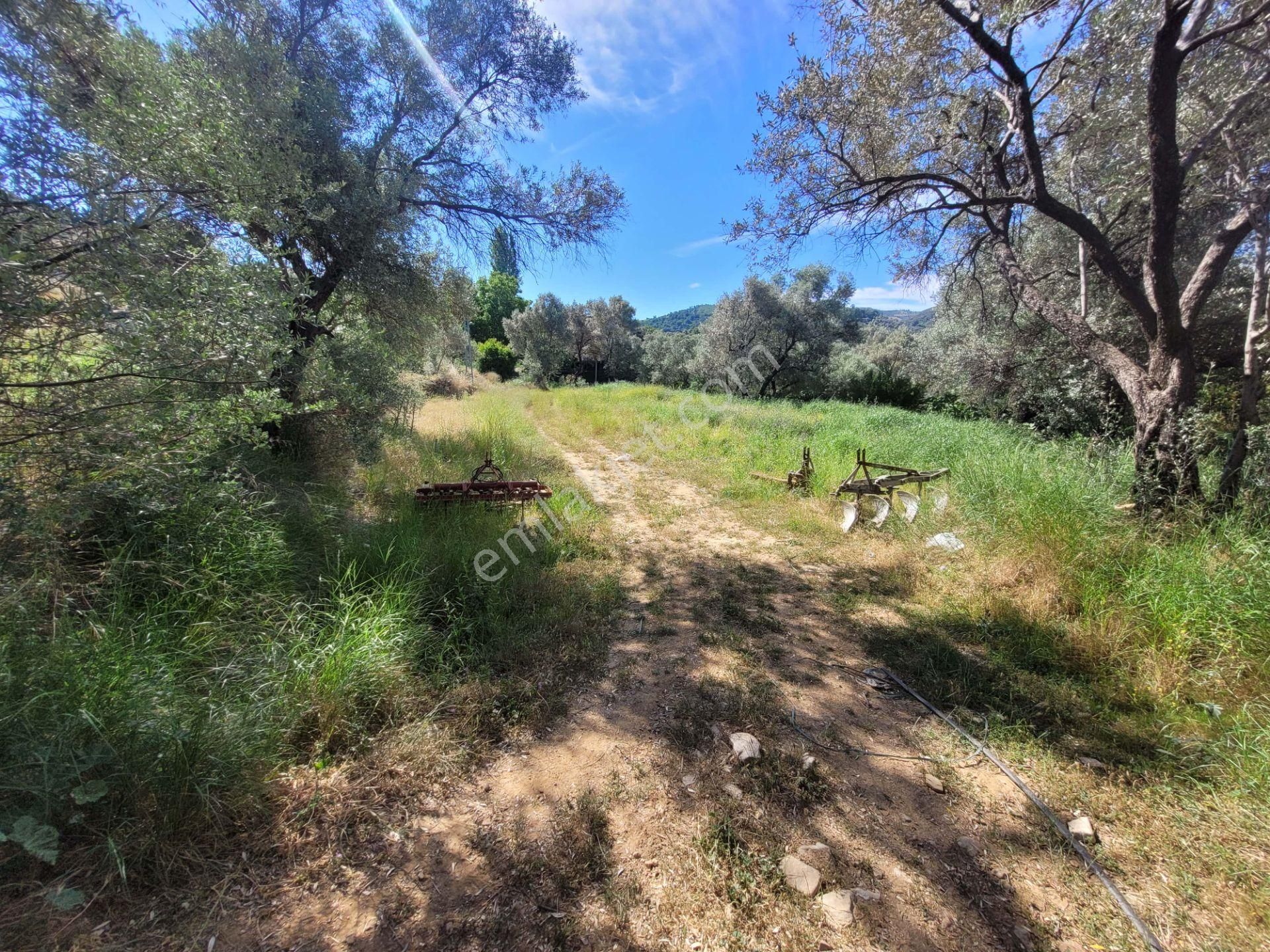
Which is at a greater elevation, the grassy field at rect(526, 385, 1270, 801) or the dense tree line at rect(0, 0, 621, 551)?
the dense tree line at rect(0, 0, 621, 551)

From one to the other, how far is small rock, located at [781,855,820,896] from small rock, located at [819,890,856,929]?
0.04 meters

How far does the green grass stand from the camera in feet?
4.98

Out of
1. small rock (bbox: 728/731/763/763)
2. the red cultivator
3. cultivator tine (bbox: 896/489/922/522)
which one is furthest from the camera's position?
cultivator tine (bbox: 896/489/922/522)

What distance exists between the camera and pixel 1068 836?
1.82 m

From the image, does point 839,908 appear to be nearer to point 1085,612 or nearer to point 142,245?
point 1085,612

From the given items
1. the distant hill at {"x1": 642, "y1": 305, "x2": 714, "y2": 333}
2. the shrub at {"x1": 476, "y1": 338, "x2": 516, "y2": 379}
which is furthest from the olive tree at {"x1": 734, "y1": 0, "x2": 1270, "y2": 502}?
the distant hill at {"x1": 642, "y1": 305, "x2": 714, "y2": 333}

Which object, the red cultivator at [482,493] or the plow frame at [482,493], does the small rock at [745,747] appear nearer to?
the plow frame at [482,493]

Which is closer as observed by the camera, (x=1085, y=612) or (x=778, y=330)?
(x=1085, y=612)

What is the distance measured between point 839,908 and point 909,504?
16.1 ft

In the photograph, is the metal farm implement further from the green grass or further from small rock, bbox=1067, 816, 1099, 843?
small rock, bbox=1067, 816, 1099, 843

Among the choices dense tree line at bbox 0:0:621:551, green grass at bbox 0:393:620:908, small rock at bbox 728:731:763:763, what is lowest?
small rock at bbox 728:731:763:763

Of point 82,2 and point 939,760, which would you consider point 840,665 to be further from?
point 82,2

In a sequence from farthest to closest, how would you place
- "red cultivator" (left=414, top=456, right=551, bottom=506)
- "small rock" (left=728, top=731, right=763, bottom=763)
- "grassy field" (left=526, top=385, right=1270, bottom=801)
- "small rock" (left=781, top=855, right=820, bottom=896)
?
"red cultivator" (left=414, top=456, right=551, bottom=506) < "grassy field" (left=526, top=385, right=1270, bottom=801) < "small rock" (left=728, top=731, right=763, bottom=763) < "small rock" (left=781, top=855, right=820, bottom=896)

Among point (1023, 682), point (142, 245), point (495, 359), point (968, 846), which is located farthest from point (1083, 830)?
point (495, 359)
